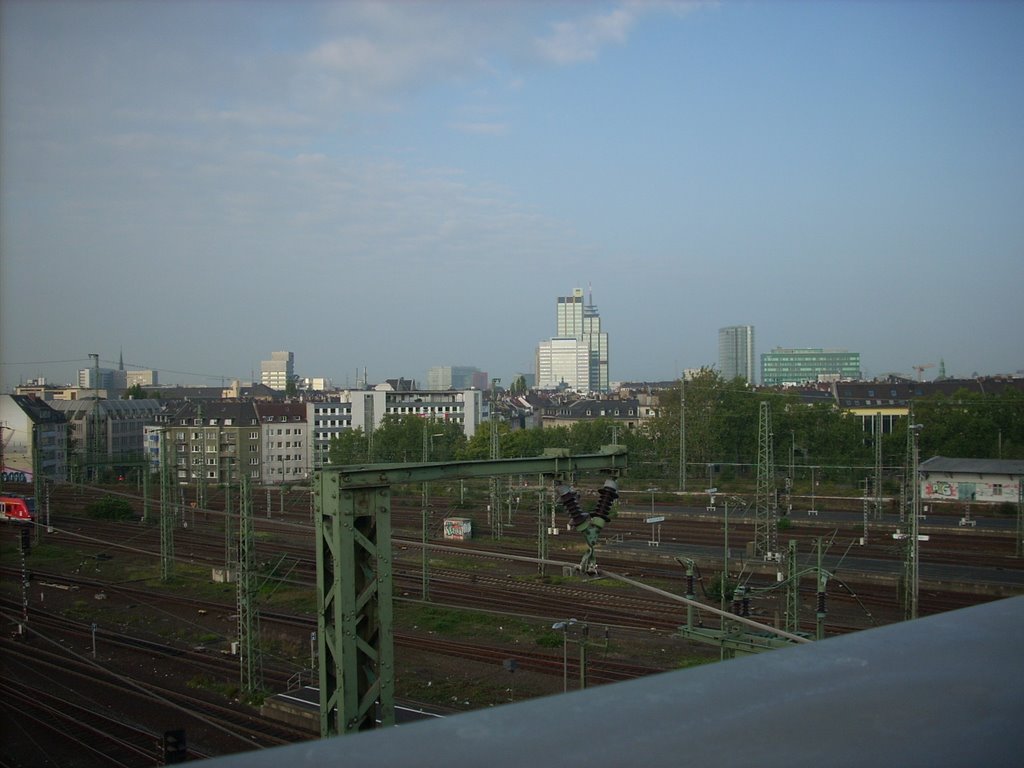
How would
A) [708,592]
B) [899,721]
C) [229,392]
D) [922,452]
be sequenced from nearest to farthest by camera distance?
[899,721] → [708,592] → [922,452] → [229,392]

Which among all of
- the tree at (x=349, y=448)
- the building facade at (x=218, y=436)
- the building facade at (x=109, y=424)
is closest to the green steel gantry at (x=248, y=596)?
the tree at (x=349, y=448)

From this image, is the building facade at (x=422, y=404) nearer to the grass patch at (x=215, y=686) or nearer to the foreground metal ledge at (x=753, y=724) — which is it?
the grass patch at (x=215, y=686)

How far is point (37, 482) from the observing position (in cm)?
1825

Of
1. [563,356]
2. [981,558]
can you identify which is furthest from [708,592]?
[563,356]

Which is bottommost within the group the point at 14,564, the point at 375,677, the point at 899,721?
the point at 14,564

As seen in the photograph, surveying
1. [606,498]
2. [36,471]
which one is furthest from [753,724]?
[36,471]

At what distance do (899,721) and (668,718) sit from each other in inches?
9.5

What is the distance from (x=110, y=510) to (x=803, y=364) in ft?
284

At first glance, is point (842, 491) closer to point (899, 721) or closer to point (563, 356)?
point (899, 721)

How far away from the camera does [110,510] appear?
70.2 feet

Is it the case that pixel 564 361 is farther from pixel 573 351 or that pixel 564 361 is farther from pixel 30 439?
pixel 30 439

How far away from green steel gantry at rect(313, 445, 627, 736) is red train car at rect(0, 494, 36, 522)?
755 inches

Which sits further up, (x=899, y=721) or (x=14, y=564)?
(x=899, y=721)

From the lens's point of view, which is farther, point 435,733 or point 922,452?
point 922,452
